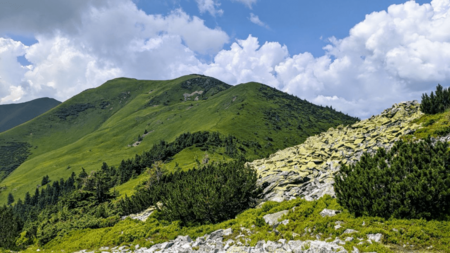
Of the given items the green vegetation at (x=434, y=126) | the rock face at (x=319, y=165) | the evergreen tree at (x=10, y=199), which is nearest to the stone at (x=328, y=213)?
the rock face at (x=319, y=165)

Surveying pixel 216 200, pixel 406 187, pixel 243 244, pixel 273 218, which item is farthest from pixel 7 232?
pixel 406 187

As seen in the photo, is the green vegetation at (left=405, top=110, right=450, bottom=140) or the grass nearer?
the grass

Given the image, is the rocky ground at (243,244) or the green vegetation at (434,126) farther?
the green vegetation at (434,126)

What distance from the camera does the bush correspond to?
15023 millimetres

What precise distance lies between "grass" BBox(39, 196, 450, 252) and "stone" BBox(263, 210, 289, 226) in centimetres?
56

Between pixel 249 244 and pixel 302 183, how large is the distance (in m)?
13.0

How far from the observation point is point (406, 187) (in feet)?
51.2

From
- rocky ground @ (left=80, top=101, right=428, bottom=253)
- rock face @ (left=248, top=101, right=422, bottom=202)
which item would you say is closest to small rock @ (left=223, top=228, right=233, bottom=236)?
rocky ground @ (left=80, top=101, right=428, bottom=253)

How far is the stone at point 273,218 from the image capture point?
20.9 meters

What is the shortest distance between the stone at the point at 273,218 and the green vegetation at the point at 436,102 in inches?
1154

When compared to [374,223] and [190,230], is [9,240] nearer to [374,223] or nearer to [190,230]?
[190,230]

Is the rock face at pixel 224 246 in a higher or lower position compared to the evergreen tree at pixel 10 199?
higher

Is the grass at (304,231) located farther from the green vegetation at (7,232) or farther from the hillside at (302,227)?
the green vegetation at (7,232)

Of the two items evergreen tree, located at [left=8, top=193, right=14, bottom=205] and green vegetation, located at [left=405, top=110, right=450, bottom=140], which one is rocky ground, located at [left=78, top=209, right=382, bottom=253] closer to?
green vegetation, located at [left=405, top=110, right=450, bottom=140]
